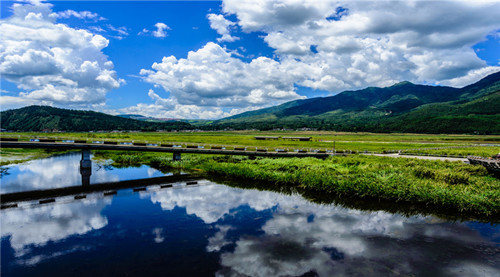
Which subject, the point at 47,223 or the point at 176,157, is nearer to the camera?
the point at 47,223

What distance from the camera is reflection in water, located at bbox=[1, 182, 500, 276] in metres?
17.3

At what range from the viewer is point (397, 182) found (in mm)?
34375

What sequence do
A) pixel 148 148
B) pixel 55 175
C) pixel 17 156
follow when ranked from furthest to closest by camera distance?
pixel 17 156, pixel 148 148, pixel 55 175

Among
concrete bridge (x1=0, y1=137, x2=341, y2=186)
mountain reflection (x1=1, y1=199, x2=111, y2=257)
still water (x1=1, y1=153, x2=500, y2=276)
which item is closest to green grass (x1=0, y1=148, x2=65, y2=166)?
concrete bridge (x1=0, y1=137, x2=341, y2=186)

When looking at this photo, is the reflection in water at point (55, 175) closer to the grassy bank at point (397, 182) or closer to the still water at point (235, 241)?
the still water at point (235, 241)

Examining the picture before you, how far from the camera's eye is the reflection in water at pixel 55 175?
39.4 meters

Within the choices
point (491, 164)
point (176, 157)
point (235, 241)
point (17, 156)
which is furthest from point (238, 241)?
point (17, 156)

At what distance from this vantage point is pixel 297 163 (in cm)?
5097

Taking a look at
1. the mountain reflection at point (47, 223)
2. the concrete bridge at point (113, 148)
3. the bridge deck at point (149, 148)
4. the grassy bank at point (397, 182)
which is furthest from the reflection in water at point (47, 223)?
the grassy bank at point (397, 182)

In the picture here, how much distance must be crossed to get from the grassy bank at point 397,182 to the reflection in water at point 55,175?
14.4m

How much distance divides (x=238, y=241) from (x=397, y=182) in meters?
24.1

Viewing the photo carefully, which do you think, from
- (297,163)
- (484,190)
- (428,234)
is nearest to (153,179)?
(297,163)

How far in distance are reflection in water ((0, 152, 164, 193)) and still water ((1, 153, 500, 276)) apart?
41.3 feet

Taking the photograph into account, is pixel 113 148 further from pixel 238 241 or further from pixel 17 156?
pixel 238 241
